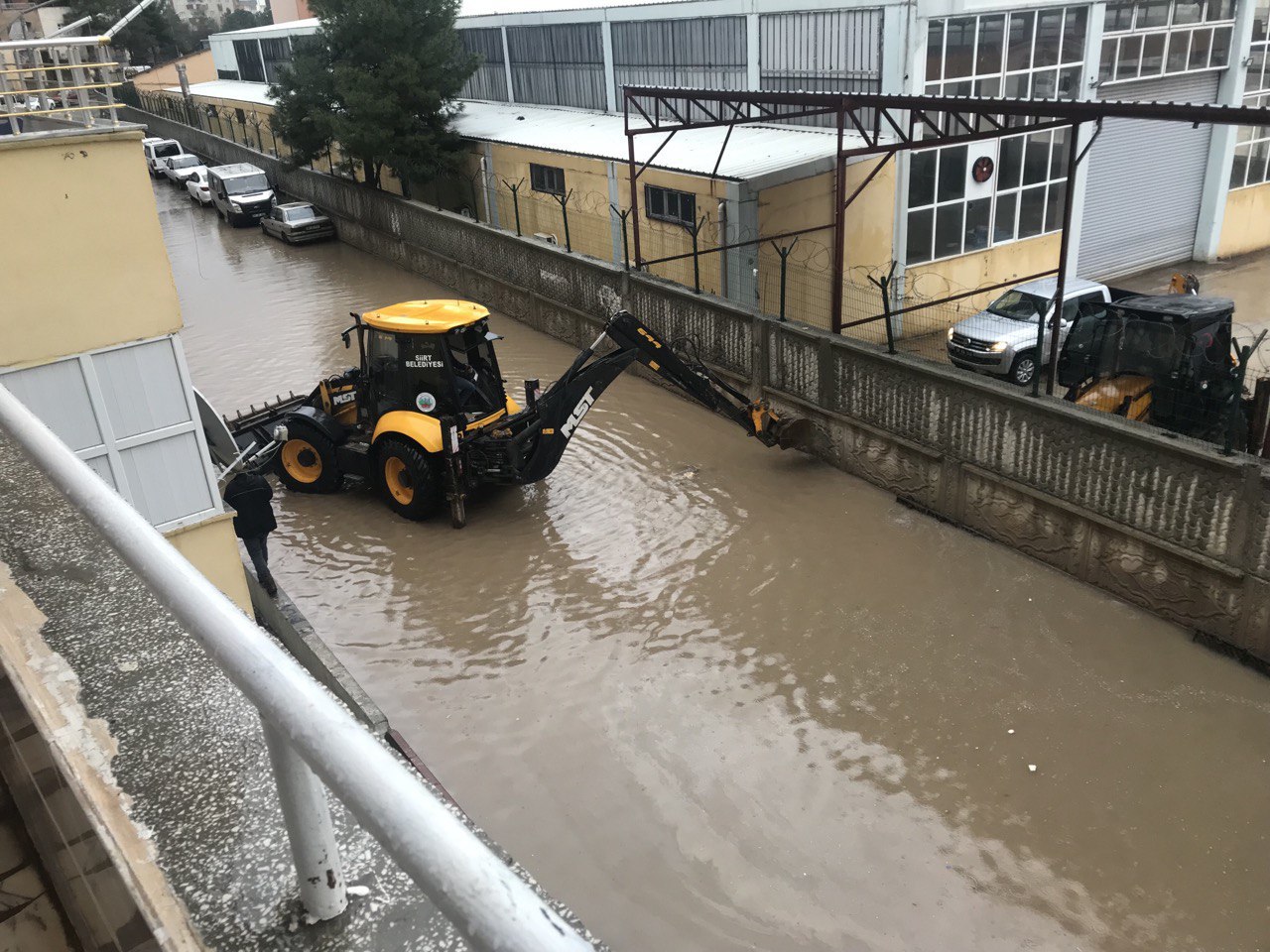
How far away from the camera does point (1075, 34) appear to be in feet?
61.9

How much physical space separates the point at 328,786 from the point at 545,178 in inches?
879

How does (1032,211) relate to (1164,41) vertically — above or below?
below

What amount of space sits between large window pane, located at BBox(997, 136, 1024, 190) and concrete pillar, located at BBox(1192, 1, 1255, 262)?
258 inches

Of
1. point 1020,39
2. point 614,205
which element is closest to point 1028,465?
point 1020,39

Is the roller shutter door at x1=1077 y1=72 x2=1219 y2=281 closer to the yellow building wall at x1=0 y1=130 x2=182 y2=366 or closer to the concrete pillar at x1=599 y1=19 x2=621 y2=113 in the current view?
the concrete pillar at x1=599 y1=19 x2=621 y2=113

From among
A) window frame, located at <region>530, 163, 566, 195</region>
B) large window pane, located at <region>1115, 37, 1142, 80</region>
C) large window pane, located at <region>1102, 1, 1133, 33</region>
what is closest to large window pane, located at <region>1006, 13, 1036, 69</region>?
large window pane, located at <region>1102, 1, 1133, 33</region>

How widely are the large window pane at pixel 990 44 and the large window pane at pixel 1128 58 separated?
3.84 meters

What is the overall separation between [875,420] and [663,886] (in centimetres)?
684

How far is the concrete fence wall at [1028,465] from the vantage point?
8648 mm

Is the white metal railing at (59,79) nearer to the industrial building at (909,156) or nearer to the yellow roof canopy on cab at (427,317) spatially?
the yellow roof canopy on cab at (427,317)

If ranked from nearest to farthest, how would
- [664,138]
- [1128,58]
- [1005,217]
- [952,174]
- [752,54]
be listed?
[952,174]
[1005,217]
[752,54]
[1128,58]
[664,138]

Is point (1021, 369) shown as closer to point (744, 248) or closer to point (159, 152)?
point (744, 248)

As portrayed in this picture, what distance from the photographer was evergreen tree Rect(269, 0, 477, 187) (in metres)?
24.2

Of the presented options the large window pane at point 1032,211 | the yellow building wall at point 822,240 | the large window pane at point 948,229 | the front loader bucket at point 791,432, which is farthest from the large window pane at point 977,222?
the front loader bucket at point 791,432
